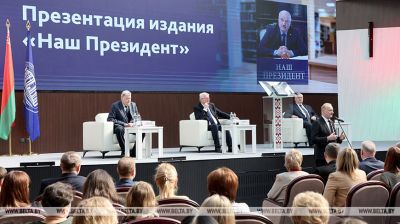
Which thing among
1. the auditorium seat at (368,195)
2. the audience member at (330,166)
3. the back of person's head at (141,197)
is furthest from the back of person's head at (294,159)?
the back of person's head at (141,197)

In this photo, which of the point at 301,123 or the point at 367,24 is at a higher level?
the point at 367,24

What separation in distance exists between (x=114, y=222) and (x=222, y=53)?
1037cm

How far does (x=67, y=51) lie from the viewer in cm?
1053

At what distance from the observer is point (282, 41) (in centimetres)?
1355

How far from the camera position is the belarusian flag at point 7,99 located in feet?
31.0

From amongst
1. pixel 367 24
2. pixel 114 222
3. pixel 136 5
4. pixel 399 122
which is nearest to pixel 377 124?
pixel 399 122

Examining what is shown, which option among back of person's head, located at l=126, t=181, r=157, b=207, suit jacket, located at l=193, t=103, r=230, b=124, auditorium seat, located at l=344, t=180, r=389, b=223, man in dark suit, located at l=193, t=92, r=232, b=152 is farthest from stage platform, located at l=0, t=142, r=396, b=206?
back of person's head, located at l=126, t=181, r=157, b=207

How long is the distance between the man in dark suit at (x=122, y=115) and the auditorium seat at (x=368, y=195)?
→ 5525 millimetres

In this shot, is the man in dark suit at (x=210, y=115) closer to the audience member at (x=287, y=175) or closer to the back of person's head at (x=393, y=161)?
the audience member at (x=287, y=175)

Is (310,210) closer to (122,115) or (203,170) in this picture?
(203,170)

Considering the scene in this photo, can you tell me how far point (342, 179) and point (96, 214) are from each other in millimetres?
2570

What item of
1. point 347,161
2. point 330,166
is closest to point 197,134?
point 330,166

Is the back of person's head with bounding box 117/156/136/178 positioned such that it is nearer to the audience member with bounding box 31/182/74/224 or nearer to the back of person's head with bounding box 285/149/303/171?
the back of person's head with bounding box 285/149/303/171

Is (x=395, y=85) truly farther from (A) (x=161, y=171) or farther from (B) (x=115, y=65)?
(A) (x=161, y=171)
